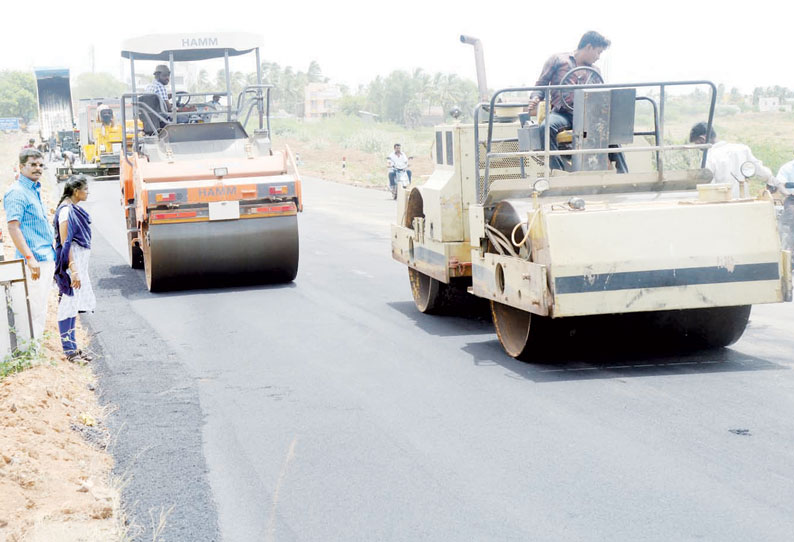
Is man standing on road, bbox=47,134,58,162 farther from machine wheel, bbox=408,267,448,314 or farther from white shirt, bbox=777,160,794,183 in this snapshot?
white shirt, bbox=777,160,794,183

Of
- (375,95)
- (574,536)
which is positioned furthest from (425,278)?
(375,95)

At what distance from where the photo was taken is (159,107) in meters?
14.2

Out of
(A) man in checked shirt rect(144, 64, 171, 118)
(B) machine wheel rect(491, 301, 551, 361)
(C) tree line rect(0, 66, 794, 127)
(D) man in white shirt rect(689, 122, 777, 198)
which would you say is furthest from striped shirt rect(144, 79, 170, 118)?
(C) tree line rect(0, 66, 794, 127)

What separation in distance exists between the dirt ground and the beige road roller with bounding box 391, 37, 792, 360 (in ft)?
9.95

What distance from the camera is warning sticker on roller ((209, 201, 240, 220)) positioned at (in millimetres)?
12297

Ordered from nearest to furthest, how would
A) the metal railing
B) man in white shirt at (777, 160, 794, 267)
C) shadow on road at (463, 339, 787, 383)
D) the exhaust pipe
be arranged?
shadow on road at (463, 339, 787, 383) < the exhaust pipe < man in white shirt at (777, 160, 794, 267) < the metal railing

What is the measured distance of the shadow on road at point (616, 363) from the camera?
748 cm

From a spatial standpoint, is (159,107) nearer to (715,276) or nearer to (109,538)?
(715,276)

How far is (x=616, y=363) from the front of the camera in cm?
780

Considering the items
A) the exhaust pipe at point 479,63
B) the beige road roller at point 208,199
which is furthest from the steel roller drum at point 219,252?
the exhaust pipe at point 479,63

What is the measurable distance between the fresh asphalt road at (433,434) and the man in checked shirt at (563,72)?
1853mm

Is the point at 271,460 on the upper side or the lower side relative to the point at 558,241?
Result: lower

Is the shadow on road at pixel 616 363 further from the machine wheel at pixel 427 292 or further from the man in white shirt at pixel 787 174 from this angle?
the man in white shirt at pixel 787 174

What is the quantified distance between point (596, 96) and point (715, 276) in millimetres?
1800
